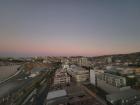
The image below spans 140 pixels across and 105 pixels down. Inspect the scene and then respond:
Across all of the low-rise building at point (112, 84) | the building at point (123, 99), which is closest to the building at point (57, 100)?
the building at point (123, 99)

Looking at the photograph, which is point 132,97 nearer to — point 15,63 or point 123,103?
point 123,103

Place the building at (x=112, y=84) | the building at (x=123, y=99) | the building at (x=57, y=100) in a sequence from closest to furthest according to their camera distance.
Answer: the building at (x=123, y=99) < the building at (x=57, y=100) < the building at (x=112, y=84)

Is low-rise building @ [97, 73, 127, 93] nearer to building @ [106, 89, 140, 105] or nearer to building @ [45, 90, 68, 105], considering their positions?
building @ [106, 89, 140, 105]

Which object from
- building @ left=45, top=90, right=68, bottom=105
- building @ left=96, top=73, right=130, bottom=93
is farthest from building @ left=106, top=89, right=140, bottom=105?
building @ left=45, top=90, right=68, bottom=105

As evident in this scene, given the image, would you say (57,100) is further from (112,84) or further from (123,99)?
(112,84)

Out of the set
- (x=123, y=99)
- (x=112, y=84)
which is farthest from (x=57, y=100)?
(x=112, y=84)

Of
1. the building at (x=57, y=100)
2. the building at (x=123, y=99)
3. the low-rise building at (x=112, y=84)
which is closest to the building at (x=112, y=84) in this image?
the low-rise building at (x=112, y=84)

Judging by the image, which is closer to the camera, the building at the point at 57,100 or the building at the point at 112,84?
the building at the point at 57,100

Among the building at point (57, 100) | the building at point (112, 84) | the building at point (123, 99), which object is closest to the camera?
the building at point (123, 99)

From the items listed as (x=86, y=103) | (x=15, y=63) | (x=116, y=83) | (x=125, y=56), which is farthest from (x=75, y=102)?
(x=15, y=63)

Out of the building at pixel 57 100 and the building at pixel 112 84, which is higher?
the building at pixel 112 84

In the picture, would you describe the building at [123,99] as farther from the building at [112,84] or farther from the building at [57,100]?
the building at [57,100]
